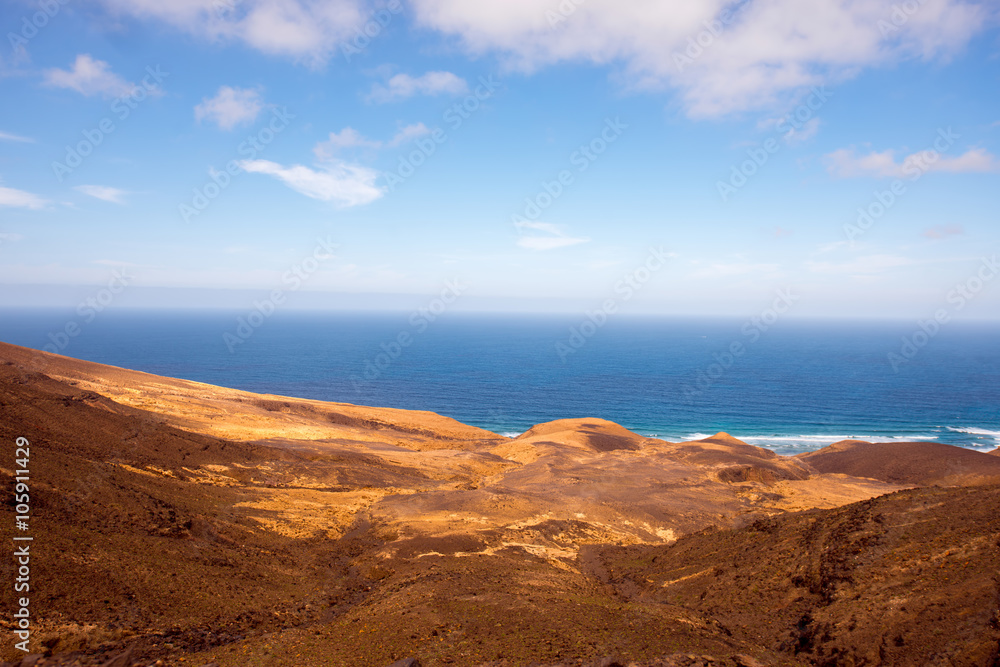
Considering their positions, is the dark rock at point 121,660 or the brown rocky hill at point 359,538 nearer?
A: the dark rock at point 121,660

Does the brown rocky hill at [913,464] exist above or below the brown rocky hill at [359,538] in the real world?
above

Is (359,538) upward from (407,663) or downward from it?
downward

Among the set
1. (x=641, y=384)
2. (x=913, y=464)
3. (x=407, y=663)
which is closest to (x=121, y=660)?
(x=407, y=663)

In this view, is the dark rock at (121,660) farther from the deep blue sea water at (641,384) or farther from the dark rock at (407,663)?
the deep blue sea water at (641,384)

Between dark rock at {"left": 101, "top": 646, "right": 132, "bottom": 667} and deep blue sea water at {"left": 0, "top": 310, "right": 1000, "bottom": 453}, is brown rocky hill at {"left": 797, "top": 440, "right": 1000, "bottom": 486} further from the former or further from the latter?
dark rock at {"left": 101, "top": 646, "right": 132, "bottom": 667}

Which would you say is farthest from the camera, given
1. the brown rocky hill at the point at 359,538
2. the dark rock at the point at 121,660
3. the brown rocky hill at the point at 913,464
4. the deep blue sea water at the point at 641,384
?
the deep blue sea water at the point at 641,384

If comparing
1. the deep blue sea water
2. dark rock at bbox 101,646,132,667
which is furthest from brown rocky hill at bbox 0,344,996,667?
the deep blue sea water

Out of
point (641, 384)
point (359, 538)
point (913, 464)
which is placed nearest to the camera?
point (359, 538)

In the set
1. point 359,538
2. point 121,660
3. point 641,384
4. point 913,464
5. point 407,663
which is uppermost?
point 641,384

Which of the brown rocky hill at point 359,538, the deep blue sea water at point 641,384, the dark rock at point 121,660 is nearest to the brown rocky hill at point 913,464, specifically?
the brown rocky hill at point 359,538

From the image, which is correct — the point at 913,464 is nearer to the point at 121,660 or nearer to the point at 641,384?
the point at 121,660
